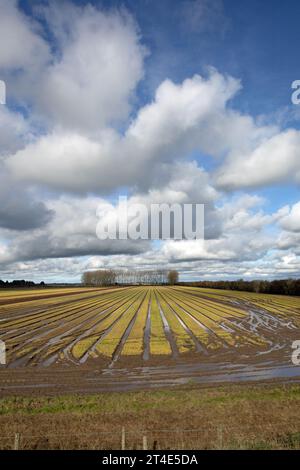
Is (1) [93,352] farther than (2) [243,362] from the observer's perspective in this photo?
Yes

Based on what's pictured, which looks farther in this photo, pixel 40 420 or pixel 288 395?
pixel 288 395

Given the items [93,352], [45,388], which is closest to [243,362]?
[93,352]

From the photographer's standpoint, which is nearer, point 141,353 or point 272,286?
point 141,353

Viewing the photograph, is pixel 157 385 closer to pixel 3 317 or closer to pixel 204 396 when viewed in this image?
pixel 204 396

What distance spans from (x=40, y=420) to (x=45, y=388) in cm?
641

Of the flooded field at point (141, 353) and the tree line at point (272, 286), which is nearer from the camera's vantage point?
the flooded field at point (141, 353)

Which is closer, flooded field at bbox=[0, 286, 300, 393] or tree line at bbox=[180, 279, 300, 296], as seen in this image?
flooded field at bbox=[0, 286, 300, 393]

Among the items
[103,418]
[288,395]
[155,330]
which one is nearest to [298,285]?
[155,330]

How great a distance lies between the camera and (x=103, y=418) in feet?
65.5

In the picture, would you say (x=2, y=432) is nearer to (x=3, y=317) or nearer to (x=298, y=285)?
(x=3, y=317)

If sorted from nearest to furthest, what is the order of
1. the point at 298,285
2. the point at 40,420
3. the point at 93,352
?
the point at 40,420, the point at 93,352, the point at 298,285
